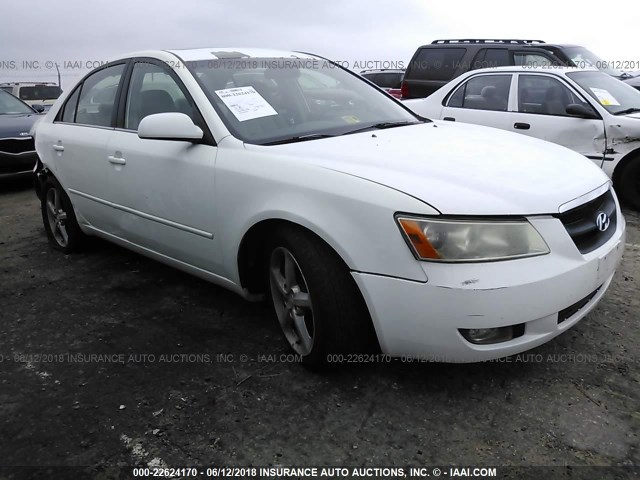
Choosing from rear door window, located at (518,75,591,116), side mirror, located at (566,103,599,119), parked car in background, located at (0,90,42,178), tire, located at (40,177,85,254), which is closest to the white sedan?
tire, located at (40,177,85,254)

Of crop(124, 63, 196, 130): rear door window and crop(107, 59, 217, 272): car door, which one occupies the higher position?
crop(124, 63, 196, 130): rear door window

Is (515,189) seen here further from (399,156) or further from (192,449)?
(192,449)

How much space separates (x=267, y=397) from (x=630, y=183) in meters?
4.50

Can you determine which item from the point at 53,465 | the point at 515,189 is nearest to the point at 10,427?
the point at 53,465

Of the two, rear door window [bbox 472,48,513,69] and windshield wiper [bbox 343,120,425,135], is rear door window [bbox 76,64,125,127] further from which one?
rear door window [bbox 472,48,513,69]

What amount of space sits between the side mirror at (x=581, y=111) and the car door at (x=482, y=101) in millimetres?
650

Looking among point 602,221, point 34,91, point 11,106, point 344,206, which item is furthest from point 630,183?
point 34,91

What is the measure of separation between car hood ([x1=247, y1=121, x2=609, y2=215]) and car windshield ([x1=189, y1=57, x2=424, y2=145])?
180 millimetres

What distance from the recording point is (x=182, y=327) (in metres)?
3.27

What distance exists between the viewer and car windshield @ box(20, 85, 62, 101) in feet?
47.6

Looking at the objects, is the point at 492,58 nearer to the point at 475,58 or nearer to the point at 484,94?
Result: the point at 475,58

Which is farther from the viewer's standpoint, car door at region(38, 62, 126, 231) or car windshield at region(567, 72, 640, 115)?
car windshield at region(567, 72, 640, 115)

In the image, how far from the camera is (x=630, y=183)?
549 cm

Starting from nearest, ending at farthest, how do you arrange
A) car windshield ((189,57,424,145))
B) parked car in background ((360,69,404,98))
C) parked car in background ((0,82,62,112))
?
car windshield ((189,57,424,145)) < parked car in background ((0,82,62,112)) < parked car in background ((360,69,404,98))
